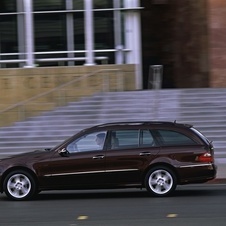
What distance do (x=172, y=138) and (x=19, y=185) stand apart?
10.00 feet

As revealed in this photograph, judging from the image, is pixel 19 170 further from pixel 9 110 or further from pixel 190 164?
pixel 9 110

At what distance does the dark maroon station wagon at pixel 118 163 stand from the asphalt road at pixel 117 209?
0.30 metres

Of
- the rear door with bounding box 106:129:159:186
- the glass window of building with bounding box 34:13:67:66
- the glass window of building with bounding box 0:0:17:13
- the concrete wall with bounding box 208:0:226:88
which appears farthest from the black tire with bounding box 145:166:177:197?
the glass window of building with bounding box 0:0:17:13

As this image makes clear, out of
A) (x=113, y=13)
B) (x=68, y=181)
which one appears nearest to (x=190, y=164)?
(x=68, y=181)

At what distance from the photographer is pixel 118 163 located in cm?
1235

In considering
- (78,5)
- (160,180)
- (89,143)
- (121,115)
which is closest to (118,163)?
(89,143)

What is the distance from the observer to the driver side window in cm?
1250

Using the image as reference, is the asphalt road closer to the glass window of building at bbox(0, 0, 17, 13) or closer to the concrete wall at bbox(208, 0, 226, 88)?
the concrete wall at bbox(208, 0, 226, 88)

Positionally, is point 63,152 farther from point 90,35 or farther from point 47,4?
point 47,4

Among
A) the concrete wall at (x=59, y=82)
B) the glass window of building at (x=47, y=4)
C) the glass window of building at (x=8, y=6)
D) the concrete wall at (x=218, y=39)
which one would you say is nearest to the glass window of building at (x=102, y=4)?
the glass window of building at (x=47, y=4)

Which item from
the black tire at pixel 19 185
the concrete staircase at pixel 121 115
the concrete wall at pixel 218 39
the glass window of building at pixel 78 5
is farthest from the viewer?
the glass window of building at pixel 78 5

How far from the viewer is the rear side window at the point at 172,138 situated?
12492 mm

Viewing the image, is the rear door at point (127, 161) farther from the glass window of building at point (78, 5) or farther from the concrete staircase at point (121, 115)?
the glass window of building at point (78, 5)

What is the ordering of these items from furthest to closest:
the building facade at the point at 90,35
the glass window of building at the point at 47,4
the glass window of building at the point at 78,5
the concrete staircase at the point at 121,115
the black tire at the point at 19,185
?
the glass window of building at the point at 47,4, the glass window of building at the point at 78,5, the building facade at the point at 90,35, the concrete staircase at the point at 121,115, the black tire at the point at 19,185
